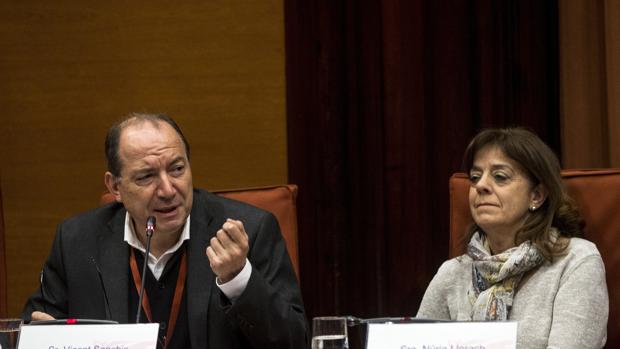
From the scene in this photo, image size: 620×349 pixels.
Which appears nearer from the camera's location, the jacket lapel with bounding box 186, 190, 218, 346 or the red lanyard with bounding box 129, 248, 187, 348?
the jacket lapel with bounding box 186, 190, 218, 346

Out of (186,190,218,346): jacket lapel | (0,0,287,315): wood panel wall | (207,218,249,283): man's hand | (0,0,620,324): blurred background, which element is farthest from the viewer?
(0,0,287,315): wood panel wall

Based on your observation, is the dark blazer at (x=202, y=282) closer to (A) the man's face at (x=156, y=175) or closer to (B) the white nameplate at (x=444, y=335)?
(A) the man's face at (x=156, y=175)

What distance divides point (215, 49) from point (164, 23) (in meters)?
0.25

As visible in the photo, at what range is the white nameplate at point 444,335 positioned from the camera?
1.90 m

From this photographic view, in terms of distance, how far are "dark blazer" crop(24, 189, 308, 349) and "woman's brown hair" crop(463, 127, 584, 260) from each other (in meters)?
0.71

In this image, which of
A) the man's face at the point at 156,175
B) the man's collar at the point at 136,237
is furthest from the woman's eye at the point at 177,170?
the man's collar at the point at 136,237

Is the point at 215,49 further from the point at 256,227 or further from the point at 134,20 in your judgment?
the point at 256,227

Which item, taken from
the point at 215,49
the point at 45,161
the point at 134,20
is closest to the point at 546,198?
the point at 215,49

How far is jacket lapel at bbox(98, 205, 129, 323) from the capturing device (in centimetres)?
271

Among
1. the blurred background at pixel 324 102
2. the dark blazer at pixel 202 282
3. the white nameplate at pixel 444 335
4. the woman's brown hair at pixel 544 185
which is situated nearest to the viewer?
the white nameplate at pixel 444 335

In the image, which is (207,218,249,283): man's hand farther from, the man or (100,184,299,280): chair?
(100,184,299,280): chair

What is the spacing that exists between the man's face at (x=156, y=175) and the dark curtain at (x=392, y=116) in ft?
3.72

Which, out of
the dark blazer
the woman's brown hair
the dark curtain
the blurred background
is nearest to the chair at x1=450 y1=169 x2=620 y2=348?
the woman's brown hair

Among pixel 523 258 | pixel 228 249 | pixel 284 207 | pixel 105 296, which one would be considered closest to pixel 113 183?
pixel 105 296
